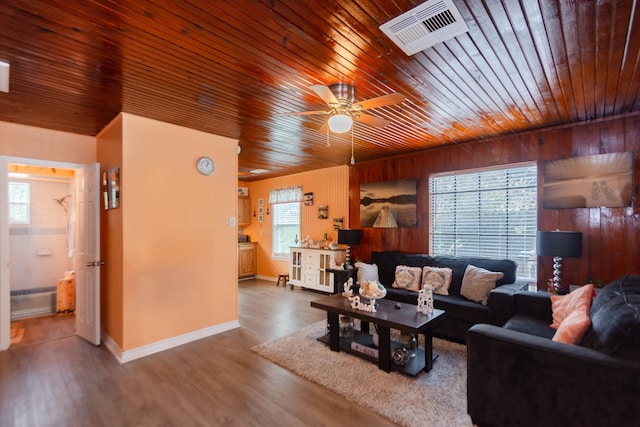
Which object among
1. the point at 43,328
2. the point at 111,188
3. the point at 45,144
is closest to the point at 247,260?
the point at 43,328

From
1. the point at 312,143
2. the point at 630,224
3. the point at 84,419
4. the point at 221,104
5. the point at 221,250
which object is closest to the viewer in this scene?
the point at 84,419

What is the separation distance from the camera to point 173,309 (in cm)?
351

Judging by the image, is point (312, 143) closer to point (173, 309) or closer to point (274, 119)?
point (274, 119)

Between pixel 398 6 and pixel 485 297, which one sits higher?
pixel 398 6

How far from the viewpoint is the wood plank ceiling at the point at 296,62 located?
168 cm

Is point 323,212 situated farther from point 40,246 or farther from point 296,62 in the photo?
point 40,246

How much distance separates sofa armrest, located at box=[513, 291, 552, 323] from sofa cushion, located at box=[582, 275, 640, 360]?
90cm

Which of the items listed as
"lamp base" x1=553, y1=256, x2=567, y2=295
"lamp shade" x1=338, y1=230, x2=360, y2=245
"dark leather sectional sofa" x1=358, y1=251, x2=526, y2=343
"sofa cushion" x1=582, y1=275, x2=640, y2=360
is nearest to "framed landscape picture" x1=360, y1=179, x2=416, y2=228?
"lamp shade" x1=338, y1=230, x2=360, y2=245

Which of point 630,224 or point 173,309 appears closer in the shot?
point 630,224

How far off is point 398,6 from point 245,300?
497 cm

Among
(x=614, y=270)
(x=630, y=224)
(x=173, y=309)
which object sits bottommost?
(x=173, y=309)

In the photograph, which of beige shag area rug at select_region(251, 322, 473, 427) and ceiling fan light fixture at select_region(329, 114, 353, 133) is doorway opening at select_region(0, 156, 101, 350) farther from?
ceiling fan light fixture at select_region(329, 114, 353, 133)


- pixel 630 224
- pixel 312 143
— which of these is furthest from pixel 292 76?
pixel 630 224

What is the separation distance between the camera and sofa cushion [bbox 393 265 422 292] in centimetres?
414
